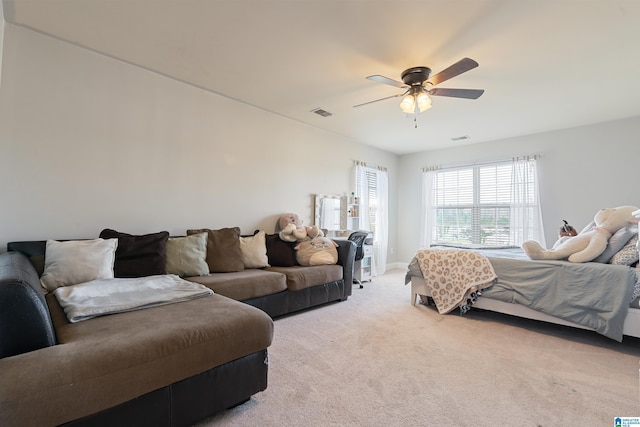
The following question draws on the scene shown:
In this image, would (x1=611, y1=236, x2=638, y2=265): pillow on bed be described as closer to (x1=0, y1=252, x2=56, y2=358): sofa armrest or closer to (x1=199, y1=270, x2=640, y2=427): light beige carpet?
(x1=199, y1=270, x2=640, y2=427): light beige carpet

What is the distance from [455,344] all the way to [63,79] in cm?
407

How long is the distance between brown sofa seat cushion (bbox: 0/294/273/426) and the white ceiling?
209 cm

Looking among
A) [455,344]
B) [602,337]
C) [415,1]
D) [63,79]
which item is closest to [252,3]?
[415,1]

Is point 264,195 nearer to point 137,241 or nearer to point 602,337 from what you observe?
point 137,241

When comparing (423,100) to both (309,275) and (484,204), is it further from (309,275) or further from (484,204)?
(484,204)

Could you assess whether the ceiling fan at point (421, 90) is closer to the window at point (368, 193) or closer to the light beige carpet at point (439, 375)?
→ the light beige carpet at point (439, 375)

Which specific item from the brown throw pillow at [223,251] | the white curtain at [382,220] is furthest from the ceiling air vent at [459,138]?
the brown throw pillow at [223,251]

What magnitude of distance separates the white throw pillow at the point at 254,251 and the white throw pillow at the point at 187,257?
18.9 inches

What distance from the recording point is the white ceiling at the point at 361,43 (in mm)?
2061

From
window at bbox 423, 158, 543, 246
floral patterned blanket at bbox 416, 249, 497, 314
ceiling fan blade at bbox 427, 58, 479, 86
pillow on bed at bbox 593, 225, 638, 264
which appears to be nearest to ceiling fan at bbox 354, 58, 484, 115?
ceiling fan blade at bbox 427, 58, 479, 86

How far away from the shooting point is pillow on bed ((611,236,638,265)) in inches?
97.3

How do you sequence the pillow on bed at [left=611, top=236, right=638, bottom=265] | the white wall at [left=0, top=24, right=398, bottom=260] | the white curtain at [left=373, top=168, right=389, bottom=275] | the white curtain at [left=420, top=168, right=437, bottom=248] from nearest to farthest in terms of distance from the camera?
the white wall at [left=0, top=24, right=398, bottom=260] < the pillow on bed at [left=611, top=236, right=638, bottom=265] < the white curtain at [left=373, top=168, right=389, bottom=275] < the white curtain at [left=420, top=168, right=437, bottom=248]

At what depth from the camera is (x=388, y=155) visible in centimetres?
625

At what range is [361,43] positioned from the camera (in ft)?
7.99
